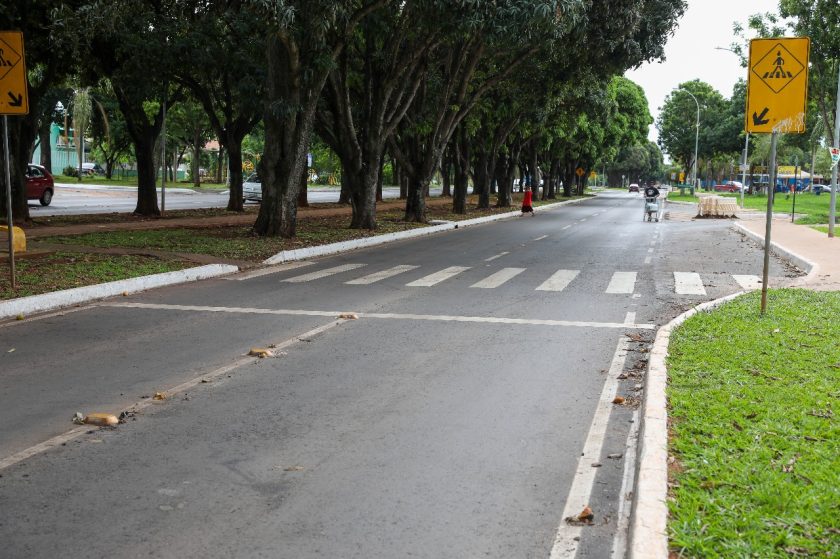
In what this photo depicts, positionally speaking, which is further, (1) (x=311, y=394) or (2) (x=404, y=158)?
(2) (x=404, y=158)

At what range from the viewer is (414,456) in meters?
5.10

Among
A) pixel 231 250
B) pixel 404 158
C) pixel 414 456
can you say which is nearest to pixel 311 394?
pixel 414 456

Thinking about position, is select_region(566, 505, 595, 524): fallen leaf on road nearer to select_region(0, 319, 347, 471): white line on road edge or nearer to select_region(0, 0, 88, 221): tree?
select_region(0, 319, 347, 471): white line on road edge

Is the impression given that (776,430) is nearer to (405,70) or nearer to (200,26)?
(405,70)

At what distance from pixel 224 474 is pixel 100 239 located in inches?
570

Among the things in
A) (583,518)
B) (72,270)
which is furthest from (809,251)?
(583,518)

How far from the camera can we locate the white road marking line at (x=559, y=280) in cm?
1285

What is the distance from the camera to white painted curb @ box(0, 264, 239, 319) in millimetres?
10102

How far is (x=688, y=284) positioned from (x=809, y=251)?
6382 millimetres

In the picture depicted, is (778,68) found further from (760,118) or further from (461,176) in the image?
(461,176)

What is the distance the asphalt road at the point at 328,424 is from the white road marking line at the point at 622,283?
0.58m

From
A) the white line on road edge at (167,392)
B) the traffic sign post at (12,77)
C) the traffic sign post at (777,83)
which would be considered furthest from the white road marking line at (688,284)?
the traffic sign post at (12,77)

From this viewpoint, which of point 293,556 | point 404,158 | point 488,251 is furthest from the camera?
point 404,158

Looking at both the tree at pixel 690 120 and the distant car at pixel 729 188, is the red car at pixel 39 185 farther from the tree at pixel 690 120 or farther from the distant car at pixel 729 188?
the distant car at pixel 729 188
